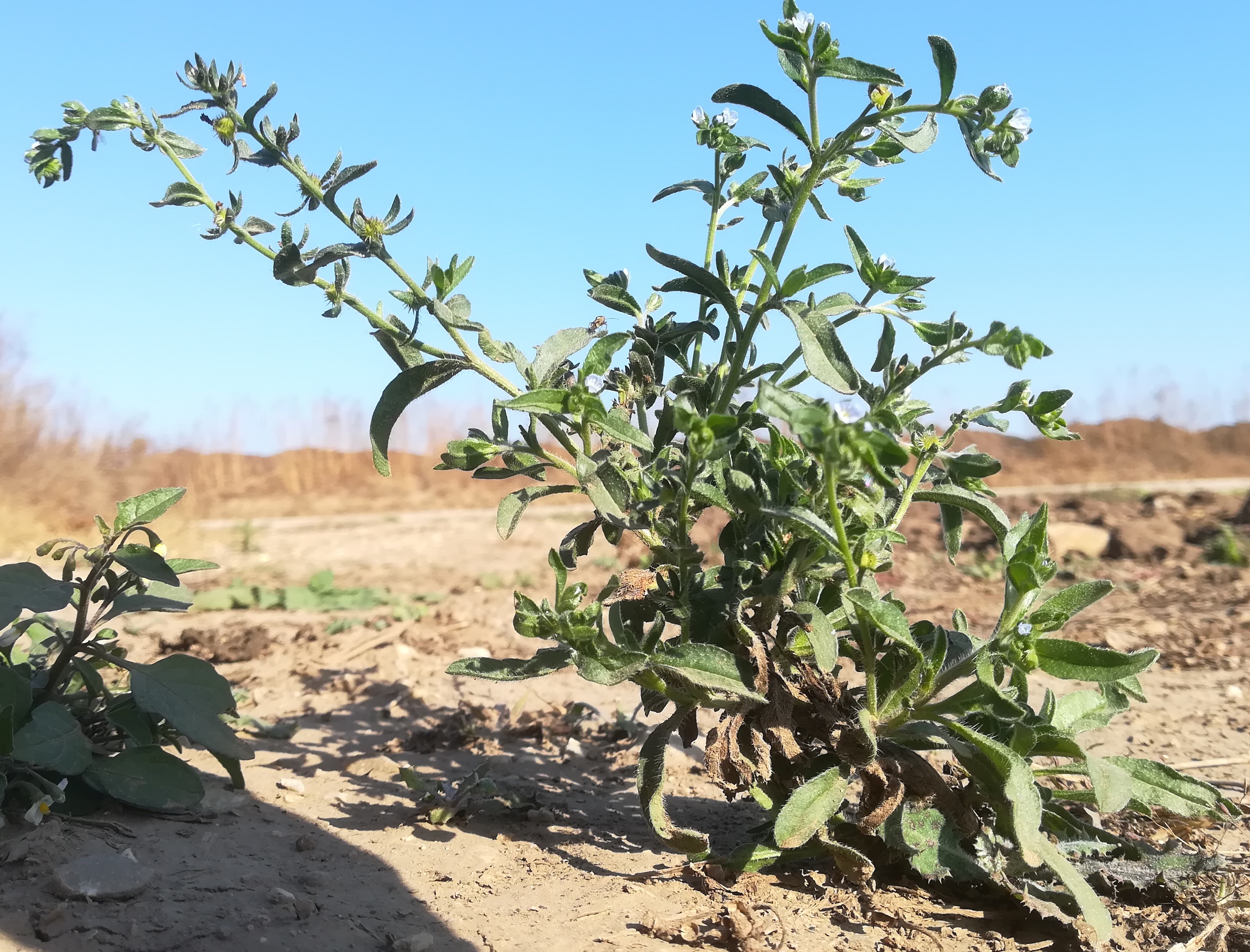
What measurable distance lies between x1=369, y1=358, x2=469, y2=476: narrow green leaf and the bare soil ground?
923mm

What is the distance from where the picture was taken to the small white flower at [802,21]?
1707 mm

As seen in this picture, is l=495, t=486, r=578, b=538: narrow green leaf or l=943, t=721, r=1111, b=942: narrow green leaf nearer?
l=943, t=721, r=1111, b=942: narrow green leaf

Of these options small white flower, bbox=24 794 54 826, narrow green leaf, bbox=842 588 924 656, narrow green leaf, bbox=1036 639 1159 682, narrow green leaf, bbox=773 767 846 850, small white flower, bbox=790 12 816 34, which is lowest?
small white flower, bbox=24 794 54 826

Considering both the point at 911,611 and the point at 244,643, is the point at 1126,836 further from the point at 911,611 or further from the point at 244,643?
the point at 244,643

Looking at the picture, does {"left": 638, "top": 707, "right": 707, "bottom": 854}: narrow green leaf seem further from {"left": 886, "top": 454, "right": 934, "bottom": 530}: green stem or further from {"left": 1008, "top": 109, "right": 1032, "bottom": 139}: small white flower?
{"left": 1008, "top": 109, "right": 1032, "bottom": 139}: small white flower

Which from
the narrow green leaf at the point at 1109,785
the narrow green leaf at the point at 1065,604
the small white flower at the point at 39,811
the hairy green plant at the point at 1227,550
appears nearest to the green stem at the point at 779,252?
the narrow green leaf at the point at 1065,604

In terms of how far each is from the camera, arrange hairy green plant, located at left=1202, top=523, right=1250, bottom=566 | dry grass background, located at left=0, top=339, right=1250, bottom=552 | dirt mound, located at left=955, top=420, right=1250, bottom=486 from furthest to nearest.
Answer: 1. dirt mound, located at left=955, top=420, right=1250, bottom=486
2. dry grass background, located at left=0, top=339, right=1250, bottom=552
3. hairy green plant, located at left=1202, top=523, right=1250, bottom=566

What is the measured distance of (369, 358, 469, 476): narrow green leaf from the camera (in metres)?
2.05

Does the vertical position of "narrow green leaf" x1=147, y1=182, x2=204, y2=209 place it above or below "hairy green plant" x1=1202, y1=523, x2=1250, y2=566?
above

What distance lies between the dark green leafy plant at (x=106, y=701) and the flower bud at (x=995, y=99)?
77.0 inches

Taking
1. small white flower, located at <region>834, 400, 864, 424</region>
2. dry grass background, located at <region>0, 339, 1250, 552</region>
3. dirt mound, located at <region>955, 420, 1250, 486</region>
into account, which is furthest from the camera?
dirt mound, located at <region>955, 420, 1250, 486</region>

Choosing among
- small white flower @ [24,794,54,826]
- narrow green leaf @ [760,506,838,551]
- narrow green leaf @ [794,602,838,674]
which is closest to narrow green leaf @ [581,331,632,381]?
narrow green leaf @ [760,506,838,551]

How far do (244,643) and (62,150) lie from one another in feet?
8.75

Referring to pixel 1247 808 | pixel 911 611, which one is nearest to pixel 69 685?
pixel 1247 808
